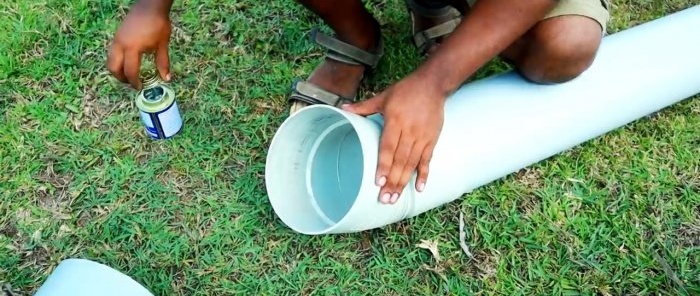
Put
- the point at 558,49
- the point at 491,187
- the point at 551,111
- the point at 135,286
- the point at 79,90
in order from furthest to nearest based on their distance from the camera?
1. the point at 79,90
2. the point at 491,187
3. the point at 551,111
4. the point at 558,49
5. the point at 135,286

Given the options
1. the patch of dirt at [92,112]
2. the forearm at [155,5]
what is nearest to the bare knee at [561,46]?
the forearm at [155,5]

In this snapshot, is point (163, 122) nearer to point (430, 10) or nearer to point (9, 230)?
point (9, 230)

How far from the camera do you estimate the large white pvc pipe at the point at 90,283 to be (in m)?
1.52

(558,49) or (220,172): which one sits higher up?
(558,49)

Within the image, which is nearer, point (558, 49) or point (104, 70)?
point (558, 49)

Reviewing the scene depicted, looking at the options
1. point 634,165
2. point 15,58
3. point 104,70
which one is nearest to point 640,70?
point 634,165

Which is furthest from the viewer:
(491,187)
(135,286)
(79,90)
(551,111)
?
(79,90)

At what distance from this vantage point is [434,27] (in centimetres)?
212

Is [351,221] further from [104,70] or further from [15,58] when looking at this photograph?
[15,58]

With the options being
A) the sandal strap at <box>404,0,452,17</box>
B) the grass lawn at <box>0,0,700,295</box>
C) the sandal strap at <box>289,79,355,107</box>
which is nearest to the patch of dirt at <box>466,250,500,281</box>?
the grass lawn at <box>0,0,700,295</box>

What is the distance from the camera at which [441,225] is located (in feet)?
6.27

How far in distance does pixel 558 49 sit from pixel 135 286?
3.58 feet

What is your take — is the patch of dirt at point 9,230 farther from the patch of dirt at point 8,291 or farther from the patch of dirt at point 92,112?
the patch of dirt at point 92,112

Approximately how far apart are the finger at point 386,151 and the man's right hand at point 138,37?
0.58 metres
